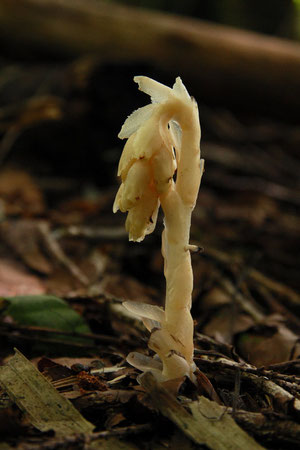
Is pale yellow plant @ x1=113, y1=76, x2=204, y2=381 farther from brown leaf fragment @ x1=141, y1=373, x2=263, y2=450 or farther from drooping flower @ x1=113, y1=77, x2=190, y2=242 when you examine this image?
brown leaf fragment @ x1=141, y1=373, x2=263, y2=450

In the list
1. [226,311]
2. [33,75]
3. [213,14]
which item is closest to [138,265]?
[226,311]

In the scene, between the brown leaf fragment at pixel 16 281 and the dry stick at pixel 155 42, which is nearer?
the brown leaf fragment at pixel 16 281

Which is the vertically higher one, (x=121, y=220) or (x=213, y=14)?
(x=213, y=14)

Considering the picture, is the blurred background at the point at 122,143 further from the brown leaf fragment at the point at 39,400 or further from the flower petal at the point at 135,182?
the flower petal at the point at 135,182

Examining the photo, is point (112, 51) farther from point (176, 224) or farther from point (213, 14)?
point (176, 224)

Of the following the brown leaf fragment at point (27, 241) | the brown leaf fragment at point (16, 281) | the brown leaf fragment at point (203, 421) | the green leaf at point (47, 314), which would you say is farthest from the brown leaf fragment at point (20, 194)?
the brown leaf fragment at point (203, 421)

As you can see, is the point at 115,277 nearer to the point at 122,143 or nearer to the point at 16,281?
the point at 16,281

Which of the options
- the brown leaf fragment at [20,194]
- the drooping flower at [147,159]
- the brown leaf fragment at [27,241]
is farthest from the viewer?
the brown leaf fragment at [20,194]
